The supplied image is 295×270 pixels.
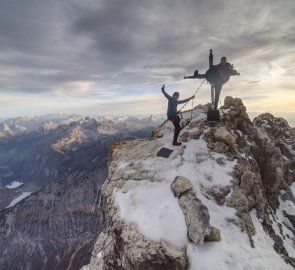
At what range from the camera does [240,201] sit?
67.1 feet

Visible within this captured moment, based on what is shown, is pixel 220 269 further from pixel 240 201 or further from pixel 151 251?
pixel 240 201

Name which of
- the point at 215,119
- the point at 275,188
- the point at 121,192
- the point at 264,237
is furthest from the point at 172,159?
the point at 275,188

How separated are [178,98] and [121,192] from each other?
9.99 metres

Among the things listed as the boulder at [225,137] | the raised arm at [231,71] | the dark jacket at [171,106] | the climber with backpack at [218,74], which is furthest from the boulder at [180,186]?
the raised arm at [231,71]

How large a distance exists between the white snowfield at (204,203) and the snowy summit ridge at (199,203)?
6 centimetres

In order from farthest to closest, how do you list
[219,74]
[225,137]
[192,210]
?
1. [219,74]
2. [225,137]
3. [192,210]

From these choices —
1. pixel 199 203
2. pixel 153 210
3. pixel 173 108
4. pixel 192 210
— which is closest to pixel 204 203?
pixel 199 203

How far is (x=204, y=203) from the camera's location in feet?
64.7

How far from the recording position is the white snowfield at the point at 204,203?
16344mm

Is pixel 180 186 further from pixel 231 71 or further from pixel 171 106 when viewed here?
pixel 231 71

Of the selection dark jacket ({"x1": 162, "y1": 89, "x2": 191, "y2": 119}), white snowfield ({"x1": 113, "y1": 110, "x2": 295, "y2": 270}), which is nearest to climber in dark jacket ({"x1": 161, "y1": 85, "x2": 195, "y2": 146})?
dark jacket ({"x1": 162, "y1": 89, "x2": 191, "y2": 119})

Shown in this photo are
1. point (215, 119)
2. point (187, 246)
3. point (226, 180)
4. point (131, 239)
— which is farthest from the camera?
point (215, 119)

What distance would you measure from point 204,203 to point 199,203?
472mm

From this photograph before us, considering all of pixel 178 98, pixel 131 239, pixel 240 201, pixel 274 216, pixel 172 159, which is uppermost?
pixel 178 98
